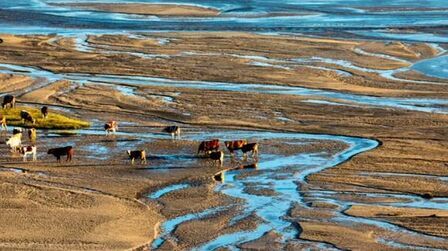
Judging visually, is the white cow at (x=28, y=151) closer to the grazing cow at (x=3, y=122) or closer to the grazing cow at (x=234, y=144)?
the grazing cow at (x=3, y=122)

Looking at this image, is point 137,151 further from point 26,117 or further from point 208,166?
point 26,117

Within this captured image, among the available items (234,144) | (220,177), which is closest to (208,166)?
(220,177)

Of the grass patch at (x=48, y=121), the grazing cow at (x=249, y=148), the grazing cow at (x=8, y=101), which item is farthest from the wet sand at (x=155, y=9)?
the grazing cow at (x=249, y=148)

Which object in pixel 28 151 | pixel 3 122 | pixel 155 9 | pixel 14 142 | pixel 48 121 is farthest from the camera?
pixel 155 9

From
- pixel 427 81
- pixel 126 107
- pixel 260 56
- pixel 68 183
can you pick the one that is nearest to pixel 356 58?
pixel 260 56

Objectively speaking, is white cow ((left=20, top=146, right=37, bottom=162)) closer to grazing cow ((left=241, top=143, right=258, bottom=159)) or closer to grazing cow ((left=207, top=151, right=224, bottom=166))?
grazing cow ((left=207, top=151, right=224, bottom=166))

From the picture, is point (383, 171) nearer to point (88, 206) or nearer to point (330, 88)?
point (88, 206)
